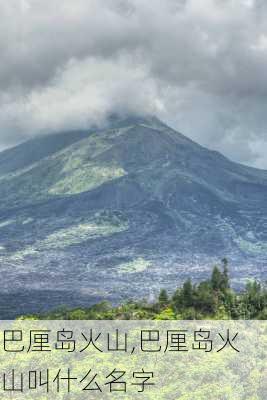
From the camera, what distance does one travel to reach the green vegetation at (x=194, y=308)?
127 feet

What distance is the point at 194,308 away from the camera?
136 ft

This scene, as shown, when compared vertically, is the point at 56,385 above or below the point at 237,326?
below

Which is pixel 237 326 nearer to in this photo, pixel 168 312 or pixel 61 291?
pixel 168 312

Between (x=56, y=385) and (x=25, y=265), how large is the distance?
6120 inches

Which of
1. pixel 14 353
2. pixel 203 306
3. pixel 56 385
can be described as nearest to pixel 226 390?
pixel 56 385

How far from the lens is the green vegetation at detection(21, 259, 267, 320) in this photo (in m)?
38.8

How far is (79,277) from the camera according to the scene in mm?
164250

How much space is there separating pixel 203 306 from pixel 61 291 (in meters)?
102

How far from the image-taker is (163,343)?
29.6 meters

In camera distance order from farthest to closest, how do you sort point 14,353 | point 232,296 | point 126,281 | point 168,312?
point 126,281 → point 232,296 → point 168,312 → point 14,353

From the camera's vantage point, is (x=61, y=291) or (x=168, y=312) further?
(x=61, y=291)

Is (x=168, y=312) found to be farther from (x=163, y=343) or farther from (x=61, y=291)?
(x=61, y=291)

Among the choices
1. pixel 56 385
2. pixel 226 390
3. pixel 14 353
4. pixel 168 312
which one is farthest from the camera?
pixel 168 312

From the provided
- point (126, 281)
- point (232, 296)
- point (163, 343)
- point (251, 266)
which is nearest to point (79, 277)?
point (126, 281)
